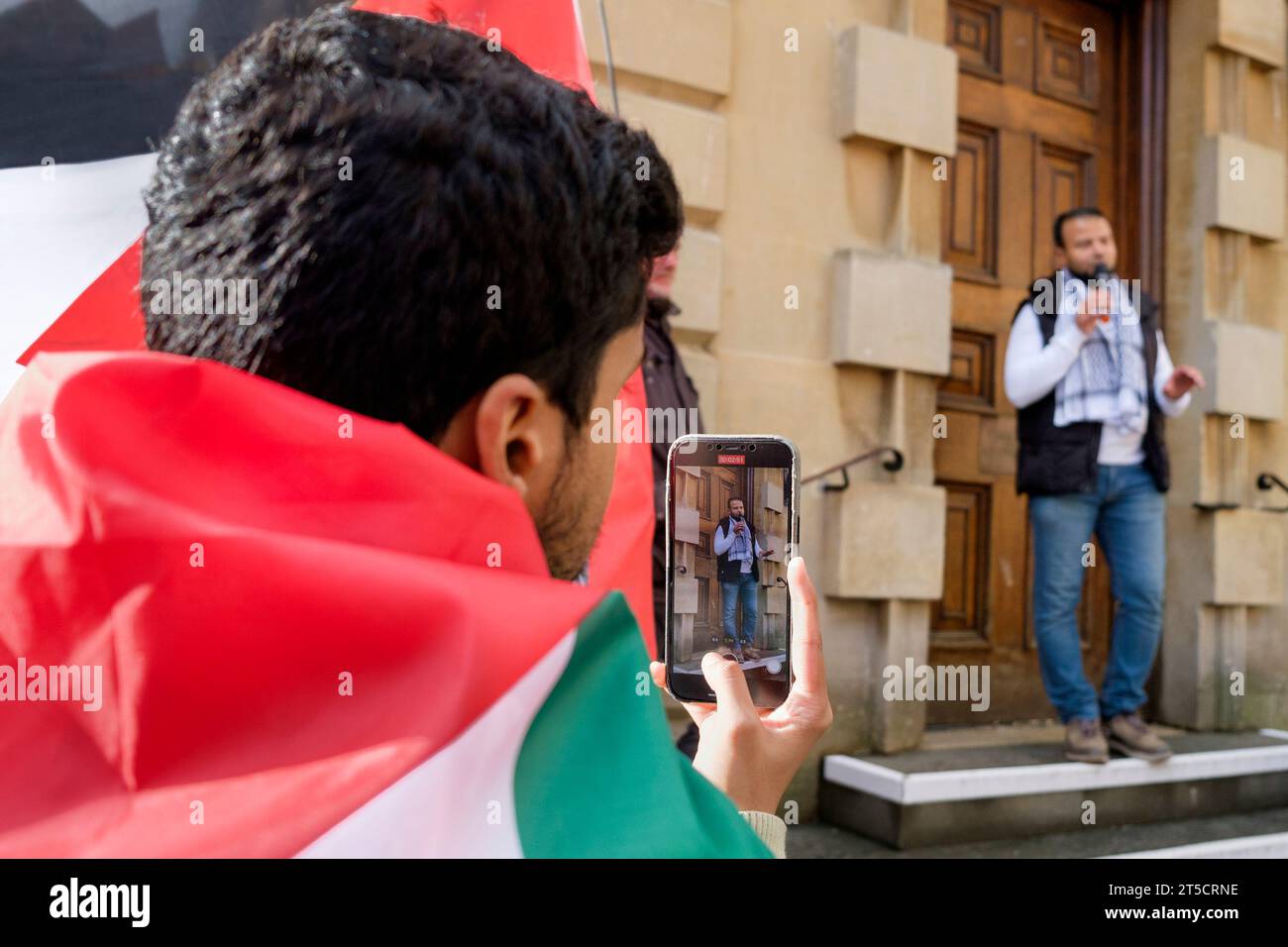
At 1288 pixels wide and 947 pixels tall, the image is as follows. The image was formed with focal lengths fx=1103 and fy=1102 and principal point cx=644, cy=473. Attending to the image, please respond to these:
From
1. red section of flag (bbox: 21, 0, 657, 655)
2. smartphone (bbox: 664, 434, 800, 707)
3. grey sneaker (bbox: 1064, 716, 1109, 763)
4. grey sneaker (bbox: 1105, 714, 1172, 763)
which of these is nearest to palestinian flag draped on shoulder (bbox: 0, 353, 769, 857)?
smartphone (bbox: 664, 434, 800, 707)

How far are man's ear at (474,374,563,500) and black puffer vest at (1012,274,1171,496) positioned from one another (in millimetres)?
3119

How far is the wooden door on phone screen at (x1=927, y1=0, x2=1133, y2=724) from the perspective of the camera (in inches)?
174

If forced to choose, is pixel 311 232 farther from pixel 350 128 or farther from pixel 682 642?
pixel 682 642

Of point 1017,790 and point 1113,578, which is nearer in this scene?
point 1017,790

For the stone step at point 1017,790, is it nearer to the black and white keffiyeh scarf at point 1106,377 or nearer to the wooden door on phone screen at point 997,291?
the wooden door on phone screen at point 997,291

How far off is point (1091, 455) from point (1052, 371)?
1.01 ft

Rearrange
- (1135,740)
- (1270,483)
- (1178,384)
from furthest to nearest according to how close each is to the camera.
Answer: (1270,483) → (1135,740) → (1178,384)

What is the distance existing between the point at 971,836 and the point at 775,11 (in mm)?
2878

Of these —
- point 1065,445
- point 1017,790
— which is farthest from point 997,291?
point 1017,790

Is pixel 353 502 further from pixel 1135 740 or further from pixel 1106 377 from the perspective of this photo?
pixel 1135 740

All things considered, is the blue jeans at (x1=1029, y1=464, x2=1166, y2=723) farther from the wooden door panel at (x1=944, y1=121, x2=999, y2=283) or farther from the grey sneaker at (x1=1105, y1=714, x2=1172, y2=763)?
the wooden door panel at (x1=944, y1=121, x2=999, y2=283)

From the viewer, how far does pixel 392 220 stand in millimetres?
793

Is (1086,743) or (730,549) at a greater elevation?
(730,549)

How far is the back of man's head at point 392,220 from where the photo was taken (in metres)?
0.80
